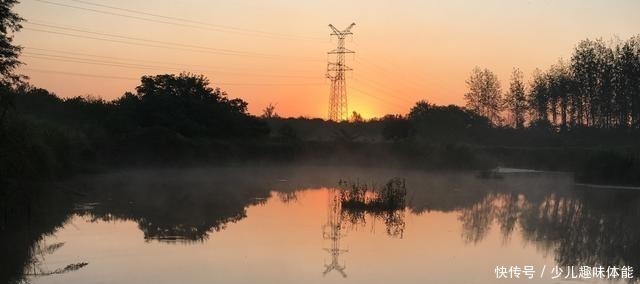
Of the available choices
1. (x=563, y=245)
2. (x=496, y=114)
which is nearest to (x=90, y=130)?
(x=563, y=245)

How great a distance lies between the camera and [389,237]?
1318 cm

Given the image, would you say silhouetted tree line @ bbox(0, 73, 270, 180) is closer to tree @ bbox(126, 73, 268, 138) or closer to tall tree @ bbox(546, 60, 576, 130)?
tree @ bbox(126, 73, 268, 138)

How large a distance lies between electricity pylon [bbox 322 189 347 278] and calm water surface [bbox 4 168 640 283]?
1.0 inches

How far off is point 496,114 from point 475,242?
50463mm

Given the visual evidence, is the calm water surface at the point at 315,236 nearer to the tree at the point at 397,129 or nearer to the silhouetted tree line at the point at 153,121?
the silhouetted tree line at the point at 153,121

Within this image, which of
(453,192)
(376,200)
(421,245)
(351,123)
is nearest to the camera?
(421,245)

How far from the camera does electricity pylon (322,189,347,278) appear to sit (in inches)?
396

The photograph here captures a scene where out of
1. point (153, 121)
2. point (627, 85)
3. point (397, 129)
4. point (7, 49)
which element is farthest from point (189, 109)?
point (627, 85)

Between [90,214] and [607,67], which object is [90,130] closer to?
[90,214]

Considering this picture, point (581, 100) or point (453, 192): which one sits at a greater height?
point (581, 100)

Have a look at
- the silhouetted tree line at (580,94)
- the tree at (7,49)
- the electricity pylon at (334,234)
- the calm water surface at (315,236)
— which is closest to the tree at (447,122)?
the silhouetted tree line at (580,94)

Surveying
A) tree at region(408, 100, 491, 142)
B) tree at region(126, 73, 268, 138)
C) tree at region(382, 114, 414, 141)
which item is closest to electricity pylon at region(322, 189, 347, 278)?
tree at region(126, 73, 268, 138)

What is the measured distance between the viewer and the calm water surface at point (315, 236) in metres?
9.76

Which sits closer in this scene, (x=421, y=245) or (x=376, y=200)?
(x=421, y=245)
